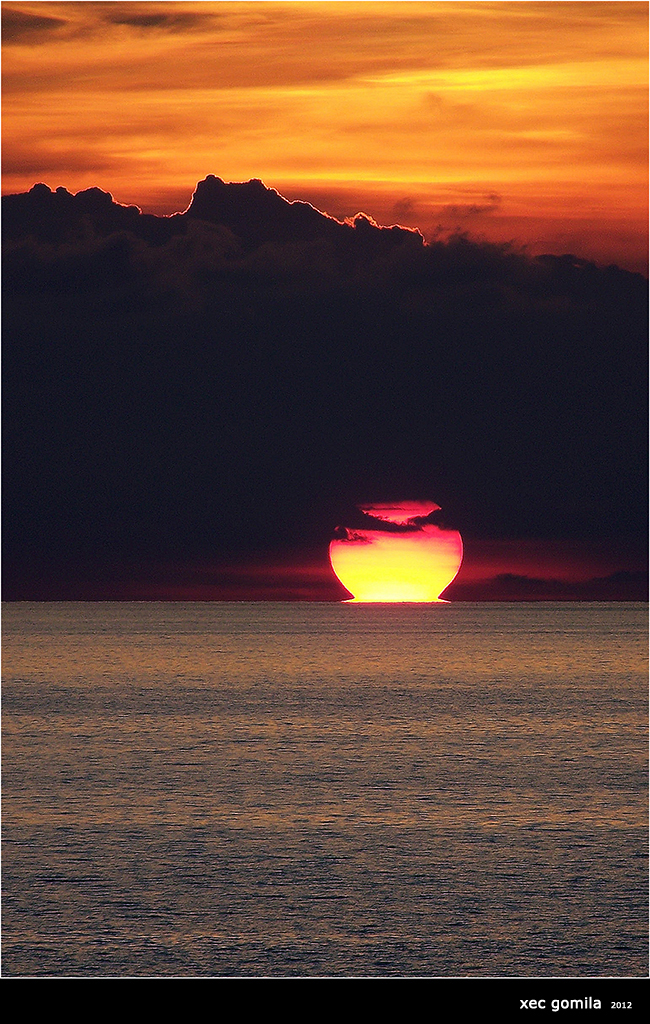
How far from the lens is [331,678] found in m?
143

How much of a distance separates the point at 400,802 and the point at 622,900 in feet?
59.1

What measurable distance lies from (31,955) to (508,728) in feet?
205

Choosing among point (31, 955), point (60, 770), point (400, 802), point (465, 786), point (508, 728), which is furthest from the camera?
point (508, 728)

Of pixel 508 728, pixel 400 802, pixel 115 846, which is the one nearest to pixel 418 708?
pixel 508 728

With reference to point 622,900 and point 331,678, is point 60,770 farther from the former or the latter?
point 331,678
